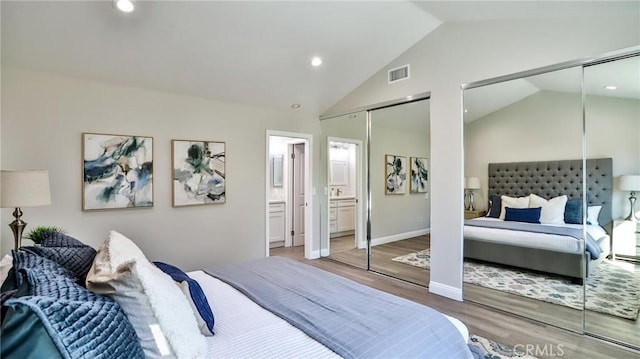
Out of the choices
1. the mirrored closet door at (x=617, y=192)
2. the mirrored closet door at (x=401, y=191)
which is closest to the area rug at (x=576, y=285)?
the mirrored closet door at (x=617, y=192)

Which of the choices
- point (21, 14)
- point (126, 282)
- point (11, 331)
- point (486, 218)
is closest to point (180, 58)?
point (21, 14)

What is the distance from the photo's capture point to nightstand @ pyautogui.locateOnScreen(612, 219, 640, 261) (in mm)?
2553

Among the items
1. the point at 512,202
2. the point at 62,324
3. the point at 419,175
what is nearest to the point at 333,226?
the point at 419,175

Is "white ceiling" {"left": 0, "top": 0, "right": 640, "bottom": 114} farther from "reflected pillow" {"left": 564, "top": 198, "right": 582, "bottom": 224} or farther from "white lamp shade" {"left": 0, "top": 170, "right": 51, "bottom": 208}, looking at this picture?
"reflected pillow" {"left": 564, "top": 198, "right": 582, "bottom": 224}

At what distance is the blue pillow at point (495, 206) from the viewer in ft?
10.9

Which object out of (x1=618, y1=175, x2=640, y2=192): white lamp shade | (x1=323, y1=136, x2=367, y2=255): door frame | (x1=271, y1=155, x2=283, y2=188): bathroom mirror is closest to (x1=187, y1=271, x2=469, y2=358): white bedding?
(x1=618, y1=175, x2=640, y2=192): white lamp shade

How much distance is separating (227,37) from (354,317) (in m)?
2.96

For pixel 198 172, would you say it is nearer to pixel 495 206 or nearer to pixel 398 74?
pixel 398 74

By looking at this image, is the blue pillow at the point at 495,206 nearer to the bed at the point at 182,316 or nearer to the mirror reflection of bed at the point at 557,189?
the mirror reflection of bed at the point at 557,189

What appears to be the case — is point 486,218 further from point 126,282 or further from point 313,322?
point 126,282

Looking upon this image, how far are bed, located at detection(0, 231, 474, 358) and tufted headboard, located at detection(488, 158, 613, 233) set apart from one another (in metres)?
1.89

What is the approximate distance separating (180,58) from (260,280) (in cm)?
258

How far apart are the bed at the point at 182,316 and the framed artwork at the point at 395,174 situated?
102 inches

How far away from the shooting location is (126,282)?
1153 millimetres
